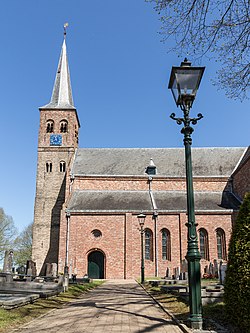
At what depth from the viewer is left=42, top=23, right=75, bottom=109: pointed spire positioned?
124 ft

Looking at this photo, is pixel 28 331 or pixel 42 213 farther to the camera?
pixel 42 213

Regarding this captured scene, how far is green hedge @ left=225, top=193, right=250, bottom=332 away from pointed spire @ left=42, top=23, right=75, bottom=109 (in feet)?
109

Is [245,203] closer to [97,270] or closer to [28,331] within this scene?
[28,331]

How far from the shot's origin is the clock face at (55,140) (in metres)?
36.0

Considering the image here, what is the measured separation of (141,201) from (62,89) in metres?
17.4

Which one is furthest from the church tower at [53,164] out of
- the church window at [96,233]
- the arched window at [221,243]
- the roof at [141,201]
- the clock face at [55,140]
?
the arched window at [221,243]

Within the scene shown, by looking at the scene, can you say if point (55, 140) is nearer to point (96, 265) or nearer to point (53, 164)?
point (53, 164)

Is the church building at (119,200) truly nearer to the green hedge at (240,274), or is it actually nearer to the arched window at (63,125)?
the arched window at (63,125)

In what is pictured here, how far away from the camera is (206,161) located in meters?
35.6

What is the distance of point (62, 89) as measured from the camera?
1542 inches

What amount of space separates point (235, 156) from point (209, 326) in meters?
31.6

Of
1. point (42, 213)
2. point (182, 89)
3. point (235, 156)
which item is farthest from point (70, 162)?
point (182, 89)

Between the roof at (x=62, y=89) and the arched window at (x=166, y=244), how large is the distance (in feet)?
56.7

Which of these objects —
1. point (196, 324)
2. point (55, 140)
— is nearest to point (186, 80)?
point (196, 324)
